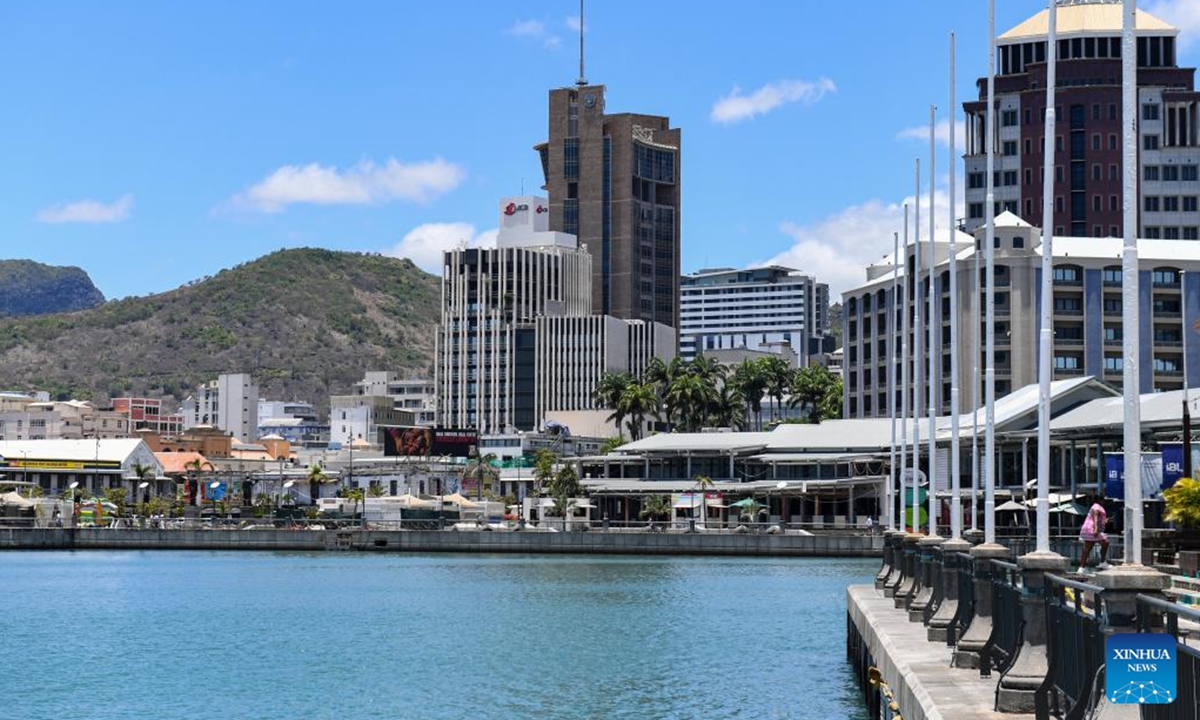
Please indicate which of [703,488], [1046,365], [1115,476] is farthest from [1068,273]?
[1046,365]

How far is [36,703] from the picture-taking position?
4969cm

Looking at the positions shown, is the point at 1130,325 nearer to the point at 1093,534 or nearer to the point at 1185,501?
the point at 1093,534

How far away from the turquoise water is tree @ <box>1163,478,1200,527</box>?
11.8m

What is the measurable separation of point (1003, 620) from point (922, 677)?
6.45 feet

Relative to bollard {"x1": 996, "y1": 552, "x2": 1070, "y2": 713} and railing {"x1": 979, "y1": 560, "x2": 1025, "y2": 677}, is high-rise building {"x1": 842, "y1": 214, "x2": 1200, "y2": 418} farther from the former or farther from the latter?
bollard {"x1": 996, "y1": 552, "x2": 1070, "y2": 713}

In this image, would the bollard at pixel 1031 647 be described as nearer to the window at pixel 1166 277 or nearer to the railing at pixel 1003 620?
the railing at pixel 1003 620

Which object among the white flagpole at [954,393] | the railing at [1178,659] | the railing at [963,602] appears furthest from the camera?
the white flagpole at [954,393]

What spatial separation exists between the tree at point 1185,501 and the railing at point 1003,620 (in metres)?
32.3

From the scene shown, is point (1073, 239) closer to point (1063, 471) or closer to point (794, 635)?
point (1063, 471)

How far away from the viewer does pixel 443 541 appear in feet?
496

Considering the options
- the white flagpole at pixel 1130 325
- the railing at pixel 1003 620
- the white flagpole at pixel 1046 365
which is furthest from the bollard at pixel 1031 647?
the white flagpole at pixel 1130 325

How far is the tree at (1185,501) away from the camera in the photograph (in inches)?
2249

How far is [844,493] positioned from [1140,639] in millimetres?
143082

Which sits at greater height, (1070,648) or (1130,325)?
(1130,325)
